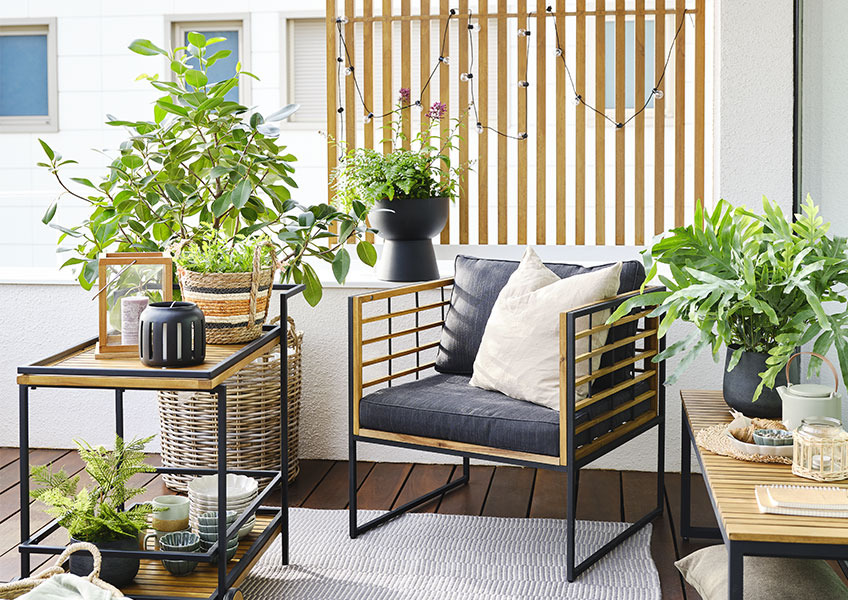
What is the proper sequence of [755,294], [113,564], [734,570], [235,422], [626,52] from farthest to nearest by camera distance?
[626,52] → [235,422] → [755,294] → [113,564] → [734,570]

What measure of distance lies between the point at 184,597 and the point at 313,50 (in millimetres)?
4197

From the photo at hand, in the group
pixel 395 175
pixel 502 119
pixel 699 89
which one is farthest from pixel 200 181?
pixel 699 89

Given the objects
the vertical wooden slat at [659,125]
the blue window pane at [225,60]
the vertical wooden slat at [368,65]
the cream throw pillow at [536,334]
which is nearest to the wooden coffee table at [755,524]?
the cream throw pillow at [536,334]

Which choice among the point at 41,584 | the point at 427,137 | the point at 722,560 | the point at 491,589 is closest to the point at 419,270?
the point at 427,137

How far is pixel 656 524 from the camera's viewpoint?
317cm

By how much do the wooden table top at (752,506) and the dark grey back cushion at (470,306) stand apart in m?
0.84

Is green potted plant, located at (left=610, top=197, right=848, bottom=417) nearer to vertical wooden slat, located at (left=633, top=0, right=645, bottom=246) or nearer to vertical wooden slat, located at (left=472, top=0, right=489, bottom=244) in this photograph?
vertical wooden slat, located at (left=633, top=0, right=645, bottom=246)

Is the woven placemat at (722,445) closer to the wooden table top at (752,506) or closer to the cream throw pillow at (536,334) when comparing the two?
the wooden table top at (752,506)

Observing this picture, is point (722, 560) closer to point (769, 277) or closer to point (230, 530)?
point (769, 277)

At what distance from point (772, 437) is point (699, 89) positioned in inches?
76.9

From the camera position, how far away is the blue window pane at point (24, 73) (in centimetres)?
631

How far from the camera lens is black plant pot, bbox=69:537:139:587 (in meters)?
2.22

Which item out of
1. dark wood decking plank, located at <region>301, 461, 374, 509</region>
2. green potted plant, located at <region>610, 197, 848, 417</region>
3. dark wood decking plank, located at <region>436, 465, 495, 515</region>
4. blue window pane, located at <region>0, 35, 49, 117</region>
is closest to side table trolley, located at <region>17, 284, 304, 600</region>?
dark wood decking plank, located at <region>301, 461, 374, 509</region>

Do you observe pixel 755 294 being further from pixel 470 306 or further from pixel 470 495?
pixel 470 495
